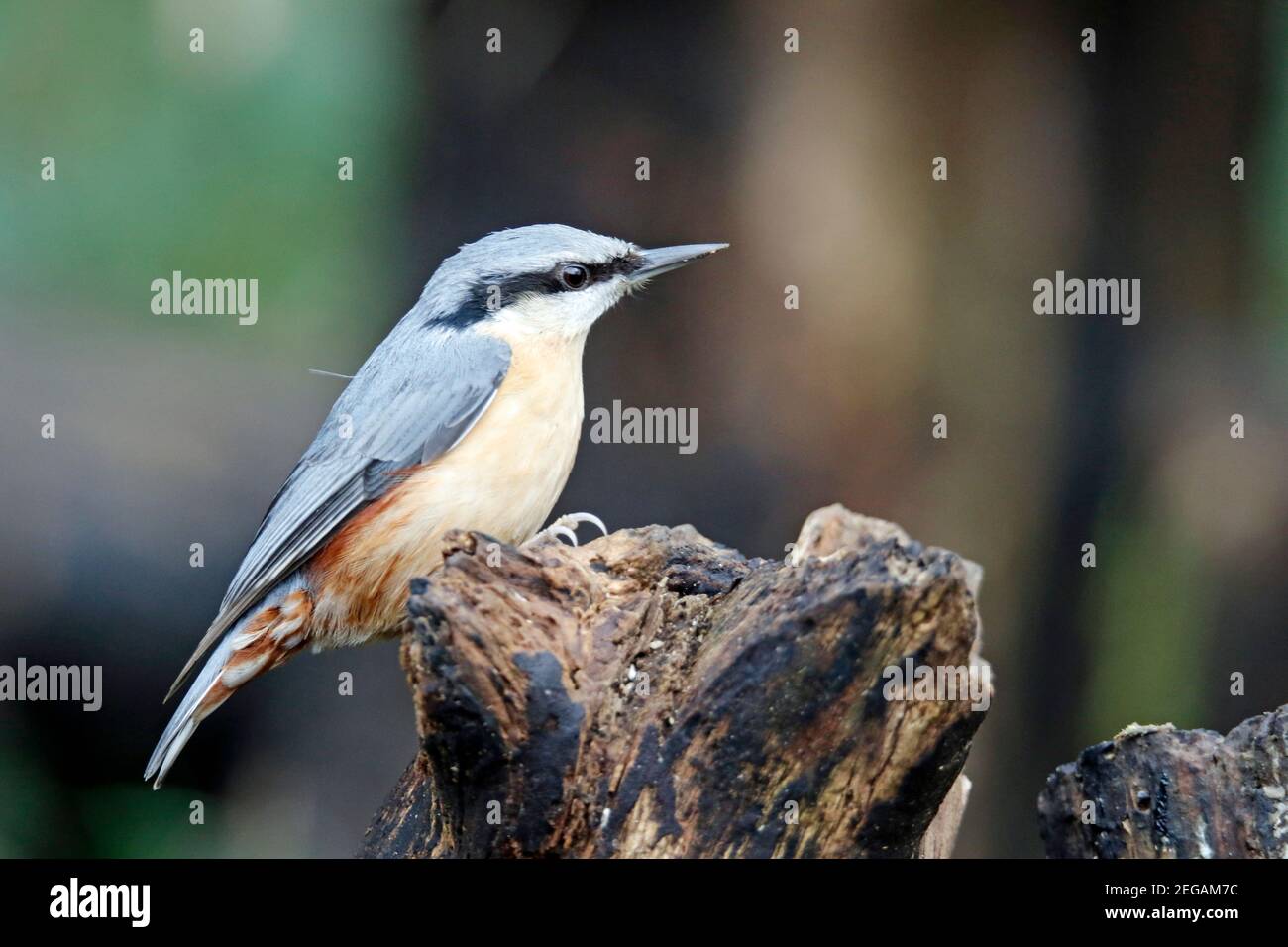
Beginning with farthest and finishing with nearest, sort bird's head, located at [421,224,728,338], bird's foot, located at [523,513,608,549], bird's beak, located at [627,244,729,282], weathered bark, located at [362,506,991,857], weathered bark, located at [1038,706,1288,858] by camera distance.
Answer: bird's beak, located at [627,244,729,282]
bird's head, located at [421,224,728,338]
bird's foot, located at [523,513,608,549]
weathered bark, located at [1038,706,1288,858]
weathered bark, located at [362,506,991,857]

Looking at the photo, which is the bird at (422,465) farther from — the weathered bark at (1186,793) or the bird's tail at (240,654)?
the weathered bark at (1186,793)

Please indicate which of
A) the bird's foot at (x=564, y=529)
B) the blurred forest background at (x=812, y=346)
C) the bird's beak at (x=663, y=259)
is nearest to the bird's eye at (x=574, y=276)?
the bird's beak at (x=663, y=259)

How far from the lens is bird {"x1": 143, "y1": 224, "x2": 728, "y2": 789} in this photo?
4.10m

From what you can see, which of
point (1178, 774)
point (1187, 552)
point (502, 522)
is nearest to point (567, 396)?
point (502, 522)

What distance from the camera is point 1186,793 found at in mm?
3047

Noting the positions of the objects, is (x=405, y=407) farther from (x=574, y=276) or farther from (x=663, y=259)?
(x=663, y=259)

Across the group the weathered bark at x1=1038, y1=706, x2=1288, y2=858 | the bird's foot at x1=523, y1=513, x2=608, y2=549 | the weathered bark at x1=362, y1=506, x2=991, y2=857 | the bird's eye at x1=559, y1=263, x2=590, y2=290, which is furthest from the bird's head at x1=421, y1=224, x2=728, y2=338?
the weathered bark at x1=1038, y1=706, x2=1288, y2=858

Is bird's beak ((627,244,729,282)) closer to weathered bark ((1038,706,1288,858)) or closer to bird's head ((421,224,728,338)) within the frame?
bird's head ((421,224,728,338))

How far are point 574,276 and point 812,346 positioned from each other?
5.64ft

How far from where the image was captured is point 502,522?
13.5 feet

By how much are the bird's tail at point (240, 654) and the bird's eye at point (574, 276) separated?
137cm

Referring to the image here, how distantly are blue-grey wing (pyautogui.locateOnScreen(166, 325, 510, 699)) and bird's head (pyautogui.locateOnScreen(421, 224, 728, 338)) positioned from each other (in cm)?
11

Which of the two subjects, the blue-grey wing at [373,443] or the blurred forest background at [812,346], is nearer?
the blue-grey wing at [373,443]

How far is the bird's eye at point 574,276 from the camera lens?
4.49 metres
